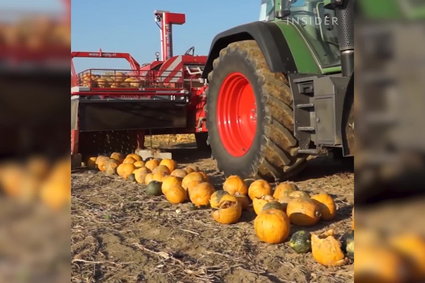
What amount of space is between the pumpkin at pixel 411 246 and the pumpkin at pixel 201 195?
11.9 feet

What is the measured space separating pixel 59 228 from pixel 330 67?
414 cm

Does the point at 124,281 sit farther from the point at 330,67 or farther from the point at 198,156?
the point at 198,156

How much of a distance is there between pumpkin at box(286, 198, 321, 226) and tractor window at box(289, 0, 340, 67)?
145 centimetres

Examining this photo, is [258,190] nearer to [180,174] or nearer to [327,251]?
[180,174]

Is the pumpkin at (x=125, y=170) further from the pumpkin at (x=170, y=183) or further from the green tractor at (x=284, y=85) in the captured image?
the pumpkin at (x=170, y=183)

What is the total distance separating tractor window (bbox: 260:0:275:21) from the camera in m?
5.71

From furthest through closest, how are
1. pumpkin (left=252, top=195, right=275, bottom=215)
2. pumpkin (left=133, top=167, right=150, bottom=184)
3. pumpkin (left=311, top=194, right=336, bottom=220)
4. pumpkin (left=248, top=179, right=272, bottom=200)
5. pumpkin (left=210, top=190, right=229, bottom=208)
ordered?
pumpkin (left=133, top=167, right=150, bottom=184) → pumpkin (left=248, top=179, right=272, bottom=200) → pumpkin (left=210, top=190, right=229, bottom=208) → pumpkin (left=252, top=195, right=275, bottom=215) → pumpkin (left=311, top=194, right=336, bottom=220)

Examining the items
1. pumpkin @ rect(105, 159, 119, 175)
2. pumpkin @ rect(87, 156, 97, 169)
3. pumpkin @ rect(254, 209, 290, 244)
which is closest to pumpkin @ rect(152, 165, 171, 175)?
pumpkin @ rect(105, 159, 119, 175)

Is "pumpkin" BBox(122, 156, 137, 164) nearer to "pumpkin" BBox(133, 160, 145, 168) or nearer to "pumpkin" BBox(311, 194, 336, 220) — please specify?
"pumpkin" BBox(133, 160, 145, 168)

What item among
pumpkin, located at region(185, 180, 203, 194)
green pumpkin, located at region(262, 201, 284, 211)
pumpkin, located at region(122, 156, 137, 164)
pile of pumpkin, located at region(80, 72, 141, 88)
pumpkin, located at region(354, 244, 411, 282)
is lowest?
green pumpkin, located at region(262, 201, 284, 211)

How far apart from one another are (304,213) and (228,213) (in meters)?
0.57

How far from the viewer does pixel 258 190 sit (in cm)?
415

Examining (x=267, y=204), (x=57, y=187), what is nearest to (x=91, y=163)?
(x=267, y=204)

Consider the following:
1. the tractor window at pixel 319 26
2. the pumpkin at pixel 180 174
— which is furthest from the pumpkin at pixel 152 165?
the tractor window at pixel 319 26
